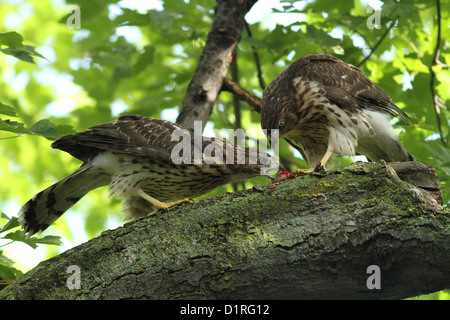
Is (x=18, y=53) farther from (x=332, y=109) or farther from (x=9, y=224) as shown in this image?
(x=332, y=109)

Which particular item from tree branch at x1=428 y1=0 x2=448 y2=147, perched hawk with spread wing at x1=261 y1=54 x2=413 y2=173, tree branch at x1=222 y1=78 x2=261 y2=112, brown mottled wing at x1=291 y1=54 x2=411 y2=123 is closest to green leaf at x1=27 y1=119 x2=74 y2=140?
perched hawk with spread wing at x1=261 y1=54 x2=413 y2=173

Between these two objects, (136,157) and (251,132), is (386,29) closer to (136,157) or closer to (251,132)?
(251,132)

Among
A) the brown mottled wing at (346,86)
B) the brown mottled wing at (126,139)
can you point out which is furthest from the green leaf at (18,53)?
the brown mottled wing at (346,86)

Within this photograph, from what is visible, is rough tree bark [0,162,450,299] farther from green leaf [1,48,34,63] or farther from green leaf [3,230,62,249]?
green leaf [1,48,34,63]

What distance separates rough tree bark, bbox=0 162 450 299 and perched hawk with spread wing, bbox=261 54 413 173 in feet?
5.47

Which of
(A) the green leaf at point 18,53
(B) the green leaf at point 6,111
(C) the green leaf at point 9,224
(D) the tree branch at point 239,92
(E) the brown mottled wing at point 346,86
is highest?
(D) the tree branch at point 239,92

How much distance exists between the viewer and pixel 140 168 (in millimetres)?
5207

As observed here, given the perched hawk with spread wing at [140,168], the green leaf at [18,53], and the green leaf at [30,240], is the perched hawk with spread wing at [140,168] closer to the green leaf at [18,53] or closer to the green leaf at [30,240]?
the green leaf at [30,240]

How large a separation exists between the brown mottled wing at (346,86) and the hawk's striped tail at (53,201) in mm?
2626

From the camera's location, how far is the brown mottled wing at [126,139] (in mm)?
5105

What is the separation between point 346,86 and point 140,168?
7.86 ft

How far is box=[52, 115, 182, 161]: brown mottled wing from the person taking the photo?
16.8ft

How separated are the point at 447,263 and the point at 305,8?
12.6ft
